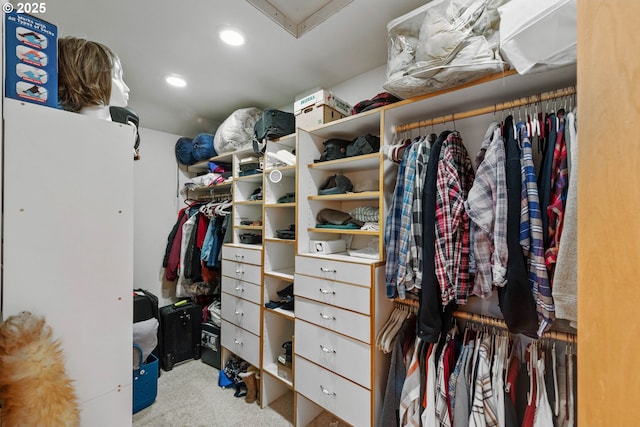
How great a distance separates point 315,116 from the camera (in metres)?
1.67

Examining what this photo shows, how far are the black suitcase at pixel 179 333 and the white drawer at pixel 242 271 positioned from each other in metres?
0.67

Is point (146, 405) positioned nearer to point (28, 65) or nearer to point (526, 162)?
point (28, 65)

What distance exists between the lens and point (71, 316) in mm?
805

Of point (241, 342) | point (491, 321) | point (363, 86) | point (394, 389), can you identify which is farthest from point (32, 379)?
point (363, 86)

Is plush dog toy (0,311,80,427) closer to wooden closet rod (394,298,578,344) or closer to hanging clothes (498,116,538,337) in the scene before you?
wooden closet rod (394,298,578,344)

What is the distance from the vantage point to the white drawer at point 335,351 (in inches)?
49.8

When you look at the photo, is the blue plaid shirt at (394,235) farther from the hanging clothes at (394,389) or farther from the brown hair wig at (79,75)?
the brown hair wig at (79,75)

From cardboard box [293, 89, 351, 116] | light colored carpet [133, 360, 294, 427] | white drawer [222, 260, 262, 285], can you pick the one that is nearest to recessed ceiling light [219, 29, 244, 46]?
cardboard box [293, 89, 351, 116]

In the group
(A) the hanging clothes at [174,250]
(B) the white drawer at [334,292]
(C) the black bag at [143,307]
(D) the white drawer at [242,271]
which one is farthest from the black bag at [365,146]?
(A) the hanging clothes at [174,250]

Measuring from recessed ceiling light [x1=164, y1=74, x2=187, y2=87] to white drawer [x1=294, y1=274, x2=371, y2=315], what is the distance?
1758mm

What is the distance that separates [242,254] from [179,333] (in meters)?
1.13

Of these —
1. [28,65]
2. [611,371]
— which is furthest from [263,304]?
[611,371]

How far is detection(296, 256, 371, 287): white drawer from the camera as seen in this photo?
128cm

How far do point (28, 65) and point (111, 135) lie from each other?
0.90 ft
